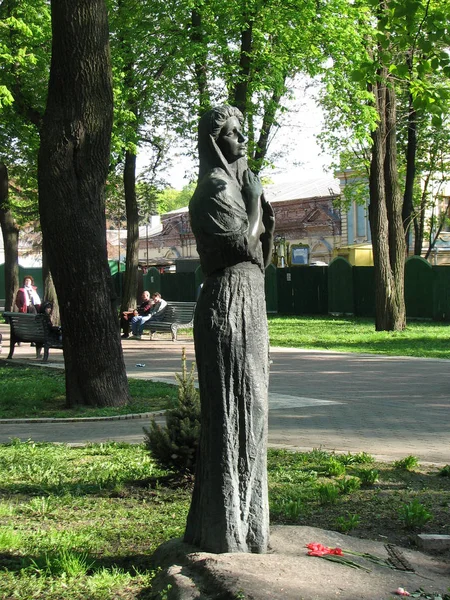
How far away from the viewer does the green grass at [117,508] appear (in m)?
4.82

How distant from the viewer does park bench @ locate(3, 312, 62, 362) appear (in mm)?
18625

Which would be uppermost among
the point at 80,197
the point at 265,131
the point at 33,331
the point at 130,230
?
the point at 265,131

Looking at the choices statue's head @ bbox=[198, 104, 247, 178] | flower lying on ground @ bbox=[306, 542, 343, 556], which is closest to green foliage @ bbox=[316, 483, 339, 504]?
flower lying on ground @ bbox=[306, 542, 343, 556]

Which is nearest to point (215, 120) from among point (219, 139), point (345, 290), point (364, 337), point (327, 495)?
point (219, 139)

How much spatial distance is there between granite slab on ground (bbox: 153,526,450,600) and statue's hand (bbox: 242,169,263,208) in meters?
1.80

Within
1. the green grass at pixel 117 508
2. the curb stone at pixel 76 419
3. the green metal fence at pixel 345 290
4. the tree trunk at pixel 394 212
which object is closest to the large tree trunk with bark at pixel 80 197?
the curb stone at pixel 76 419

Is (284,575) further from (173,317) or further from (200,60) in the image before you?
(200,60)

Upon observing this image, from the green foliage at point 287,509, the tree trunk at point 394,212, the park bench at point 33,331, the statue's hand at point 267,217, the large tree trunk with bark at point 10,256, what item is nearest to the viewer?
the statue's hand at point 267,217

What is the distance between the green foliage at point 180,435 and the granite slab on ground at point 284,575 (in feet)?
6.38

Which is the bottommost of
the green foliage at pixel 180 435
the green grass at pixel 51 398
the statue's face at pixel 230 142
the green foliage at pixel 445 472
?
the green foliage at pixel 445 472

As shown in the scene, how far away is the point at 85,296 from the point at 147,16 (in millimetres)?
17632

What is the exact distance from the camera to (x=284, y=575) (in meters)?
4.19

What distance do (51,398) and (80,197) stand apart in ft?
9.56

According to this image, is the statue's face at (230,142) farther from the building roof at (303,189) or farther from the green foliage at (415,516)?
the building roof at (303,189)
